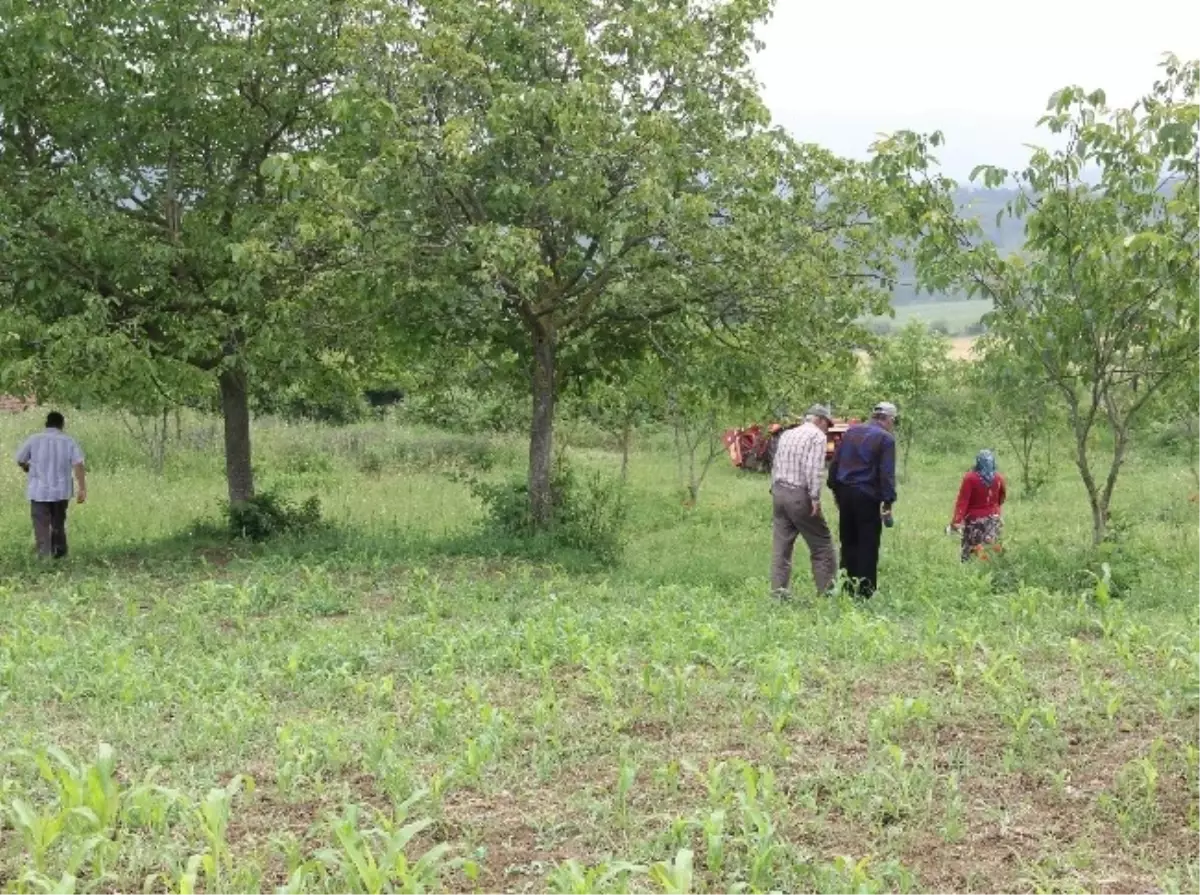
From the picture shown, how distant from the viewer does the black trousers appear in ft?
28.0

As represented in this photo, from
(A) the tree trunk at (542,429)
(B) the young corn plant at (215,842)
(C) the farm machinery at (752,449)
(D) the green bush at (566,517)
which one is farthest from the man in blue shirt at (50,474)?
(C) the farm machinery at (752,449)

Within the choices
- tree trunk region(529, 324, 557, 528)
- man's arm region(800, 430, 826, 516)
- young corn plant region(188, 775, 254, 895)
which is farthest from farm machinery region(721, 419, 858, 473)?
young corn plant region(188, 775, 254, 895)

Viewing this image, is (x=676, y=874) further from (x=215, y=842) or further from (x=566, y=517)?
(x=566, y=517)

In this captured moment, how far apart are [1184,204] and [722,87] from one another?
4.23 metres

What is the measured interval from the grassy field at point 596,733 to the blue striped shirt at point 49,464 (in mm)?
1241

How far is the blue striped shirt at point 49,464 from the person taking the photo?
34.2ft

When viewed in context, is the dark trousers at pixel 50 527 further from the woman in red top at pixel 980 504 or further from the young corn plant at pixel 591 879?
the young corn plant at pixel 591 879

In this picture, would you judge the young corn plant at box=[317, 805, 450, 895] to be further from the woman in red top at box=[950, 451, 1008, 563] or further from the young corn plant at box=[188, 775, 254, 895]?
the woman in red top at box=[950, 451, 1008, 563]

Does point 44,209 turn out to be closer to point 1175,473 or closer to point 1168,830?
point 1168,830

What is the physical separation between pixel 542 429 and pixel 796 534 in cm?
348

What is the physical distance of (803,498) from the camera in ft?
28.0

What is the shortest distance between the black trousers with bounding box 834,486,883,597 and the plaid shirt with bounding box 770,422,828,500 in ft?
0.88

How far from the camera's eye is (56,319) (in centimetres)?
1048

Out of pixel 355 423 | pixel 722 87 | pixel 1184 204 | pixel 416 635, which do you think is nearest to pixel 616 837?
pixel 416 635
